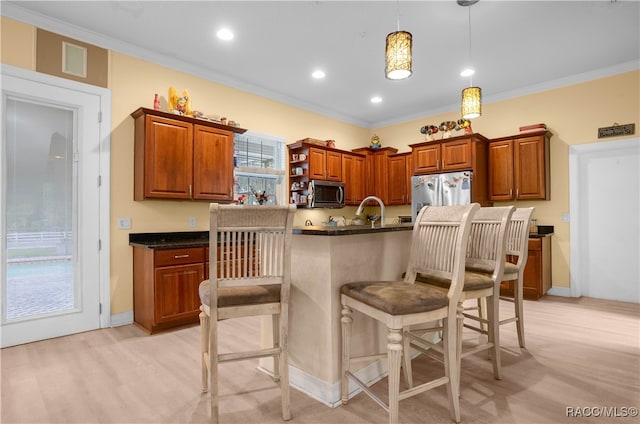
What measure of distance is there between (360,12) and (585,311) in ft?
13.6

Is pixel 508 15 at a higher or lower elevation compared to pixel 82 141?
higher

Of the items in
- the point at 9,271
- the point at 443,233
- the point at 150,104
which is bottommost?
the point at 9,271

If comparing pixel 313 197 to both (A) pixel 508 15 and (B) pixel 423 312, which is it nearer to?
(A) pixel 508 15

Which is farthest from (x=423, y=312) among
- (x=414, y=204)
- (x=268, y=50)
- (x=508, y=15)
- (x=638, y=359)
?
(x=414, y=204)

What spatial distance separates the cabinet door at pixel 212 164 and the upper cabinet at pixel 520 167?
388 centimetres

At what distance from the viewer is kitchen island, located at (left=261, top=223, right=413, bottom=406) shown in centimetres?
192

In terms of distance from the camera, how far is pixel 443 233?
74.6 inches

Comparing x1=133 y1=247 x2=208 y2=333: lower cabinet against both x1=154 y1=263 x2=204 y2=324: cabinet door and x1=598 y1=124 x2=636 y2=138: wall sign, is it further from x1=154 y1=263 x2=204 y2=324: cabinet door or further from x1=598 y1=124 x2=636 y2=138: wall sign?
x1=598 y1=124 x2=636 y2=138: wall sign

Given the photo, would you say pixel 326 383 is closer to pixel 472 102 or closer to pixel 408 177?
pixel 472 102

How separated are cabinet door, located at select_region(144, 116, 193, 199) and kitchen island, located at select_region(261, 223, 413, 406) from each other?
2095 millimetres

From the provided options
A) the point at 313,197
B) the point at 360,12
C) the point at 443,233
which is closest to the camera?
the point at 443,233

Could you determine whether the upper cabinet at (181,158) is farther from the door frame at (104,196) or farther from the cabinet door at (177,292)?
the cabinet door at (177,292)

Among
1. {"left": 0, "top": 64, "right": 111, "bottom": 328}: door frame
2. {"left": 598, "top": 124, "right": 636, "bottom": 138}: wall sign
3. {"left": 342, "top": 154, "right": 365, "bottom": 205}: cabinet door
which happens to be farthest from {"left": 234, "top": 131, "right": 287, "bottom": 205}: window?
{"left": 598, "top": 124, "right": 636, "bottom": 138}: wall sign

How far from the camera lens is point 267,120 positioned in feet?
16.5
